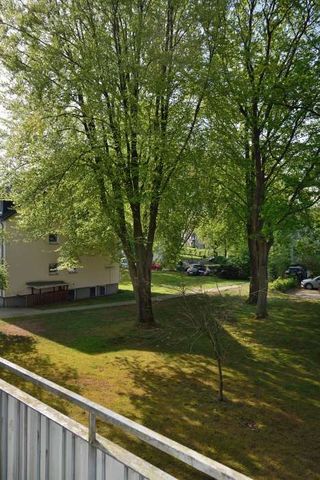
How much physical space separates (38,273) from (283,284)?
→ 2048 centimetres

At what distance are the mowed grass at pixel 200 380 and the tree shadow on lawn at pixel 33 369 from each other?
0.04 m

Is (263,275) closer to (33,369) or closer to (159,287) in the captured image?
(33,369)

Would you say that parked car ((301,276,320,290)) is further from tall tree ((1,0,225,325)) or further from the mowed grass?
tall tree ((1,0,225,325))

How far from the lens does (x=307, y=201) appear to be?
18.9m

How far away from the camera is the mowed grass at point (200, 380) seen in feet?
26.7

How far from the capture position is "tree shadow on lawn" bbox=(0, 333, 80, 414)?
10375 mm

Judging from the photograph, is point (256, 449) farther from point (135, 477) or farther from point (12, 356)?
point (12, 356)

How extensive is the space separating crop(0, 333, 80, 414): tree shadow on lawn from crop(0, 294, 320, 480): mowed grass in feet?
0.14

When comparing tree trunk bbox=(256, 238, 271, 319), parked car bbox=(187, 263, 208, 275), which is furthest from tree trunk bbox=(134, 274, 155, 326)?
parked car bbox=(187, 263, 208, 275)

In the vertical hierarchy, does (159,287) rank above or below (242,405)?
above

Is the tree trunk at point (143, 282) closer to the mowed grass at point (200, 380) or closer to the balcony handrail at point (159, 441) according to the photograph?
the mowed grass at point (200, 380)

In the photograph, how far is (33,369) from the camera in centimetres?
1366

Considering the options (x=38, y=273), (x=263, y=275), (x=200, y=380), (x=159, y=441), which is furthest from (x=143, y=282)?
(x=159, y=441)

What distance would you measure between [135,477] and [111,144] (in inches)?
626
